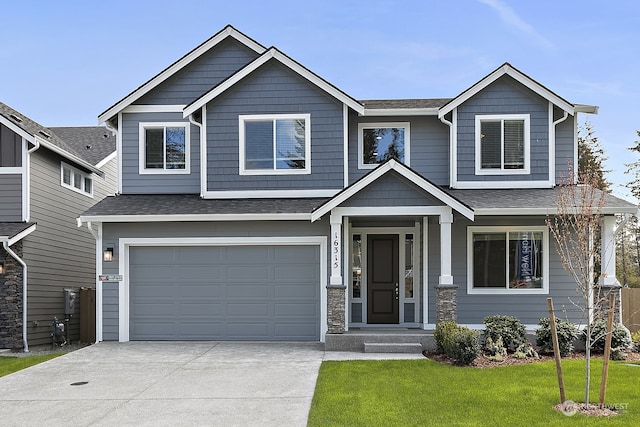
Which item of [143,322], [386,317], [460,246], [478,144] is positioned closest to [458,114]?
[478,144]

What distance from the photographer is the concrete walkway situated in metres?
7.35

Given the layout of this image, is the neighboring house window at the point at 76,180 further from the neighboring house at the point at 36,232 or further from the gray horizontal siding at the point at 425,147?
the gray horizontal siding at the point at 425,147

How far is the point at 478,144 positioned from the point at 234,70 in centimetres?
633

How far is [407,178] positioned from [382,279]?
9.93 feet

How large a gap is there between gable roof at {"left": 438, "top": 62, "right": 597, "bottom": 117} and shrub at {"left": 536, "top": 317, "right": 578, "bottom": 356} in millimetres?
5203

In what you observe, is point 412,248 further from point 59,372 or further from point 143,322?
point 59,372

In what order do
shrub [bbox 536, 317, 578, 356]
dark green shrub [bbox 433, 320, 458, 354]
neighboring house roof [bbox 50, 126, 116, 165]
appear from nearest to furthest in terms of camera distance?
1. dark green shrub [bbox 433, 320, 458, 354]
2. shrub [bbox 536, 317, 578, 356]
3. neighboring house roof [bbox 50, 126, 116, 165]

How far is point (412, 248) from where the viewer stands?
1394 cm

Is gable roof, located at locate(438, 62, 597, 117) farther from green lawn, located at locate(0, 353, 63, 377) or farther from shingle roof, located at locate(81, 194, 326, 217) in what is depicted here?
green lawn, located at locate(0, 353, 63, 377)

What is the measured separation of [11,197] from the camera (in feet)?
47.5

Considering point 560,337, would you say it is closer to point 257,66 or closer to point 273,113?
point 273,113

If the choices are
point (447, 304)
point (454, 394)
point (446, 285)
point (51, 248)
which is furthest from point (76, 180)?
point (454, 394)

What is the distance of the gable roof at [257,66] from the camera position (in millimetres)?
13688

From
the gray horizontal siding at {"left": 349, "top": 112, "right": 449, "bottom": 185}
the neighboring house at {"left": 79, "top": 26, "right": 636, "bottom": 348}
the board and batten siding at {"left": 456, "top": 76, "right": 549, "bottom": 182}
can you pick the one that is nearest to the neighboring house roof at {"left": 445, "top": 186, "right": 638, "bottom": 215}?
the neighboring house at {"left": 79, "top": 26, "right": 636, "bottom": 348}
